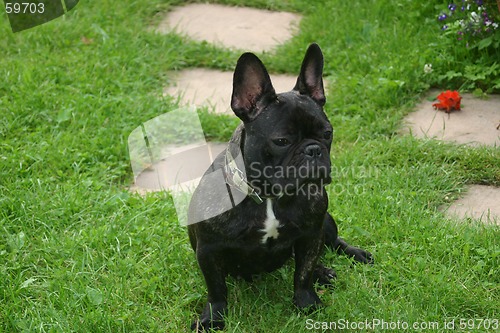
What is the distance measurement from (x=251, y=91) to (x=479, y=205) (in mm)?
1732

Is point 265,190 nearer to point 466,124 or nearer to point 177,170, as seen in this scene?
point 177,170

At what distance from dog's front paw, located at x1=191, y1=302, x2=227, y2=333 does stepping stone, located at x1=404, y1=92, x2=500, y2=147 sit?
6.80 feet

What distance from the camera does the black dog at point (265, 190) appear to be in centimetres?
302

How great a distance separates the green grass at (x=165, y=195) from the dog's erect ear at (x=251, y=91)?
93cm

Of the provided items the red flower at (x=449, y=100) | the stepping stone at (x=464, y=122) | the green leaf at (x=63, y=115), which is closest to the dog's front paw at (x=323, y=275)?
the stepping stone at (x=464, y=122)

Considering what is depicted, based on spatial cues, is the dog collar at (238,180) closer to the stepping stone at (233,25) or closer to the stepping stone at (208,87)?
the stepping stone at (208,87)

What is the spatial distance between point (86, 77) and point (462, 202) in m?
2.88

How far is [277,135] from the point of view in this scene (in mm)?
3002

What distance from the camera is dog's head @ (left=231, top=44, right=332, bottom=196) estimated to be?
9.85 feet

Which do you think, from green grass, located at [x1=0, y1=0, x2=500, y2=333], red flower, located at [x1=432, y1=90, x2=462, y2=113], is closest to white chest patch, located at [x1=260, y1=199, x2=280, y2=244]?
green grass, located at [x1=0, y1=0, x2=500, y2=333]

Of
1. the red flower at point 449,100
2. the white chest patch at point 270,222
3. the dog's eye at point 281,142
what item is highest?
the dog's eye at point 281,142

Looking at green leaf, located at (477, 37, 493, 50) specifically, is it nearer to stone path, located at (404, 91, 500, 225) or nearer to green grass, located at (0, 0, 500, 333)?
green grass, located at (0, 0, 500, 333)

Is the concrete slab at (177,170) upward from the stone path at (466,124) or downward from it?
downward

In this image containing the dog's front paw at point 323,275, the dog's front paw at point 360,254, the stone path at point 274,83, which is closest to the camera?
the dog's front paw at point 323,275
